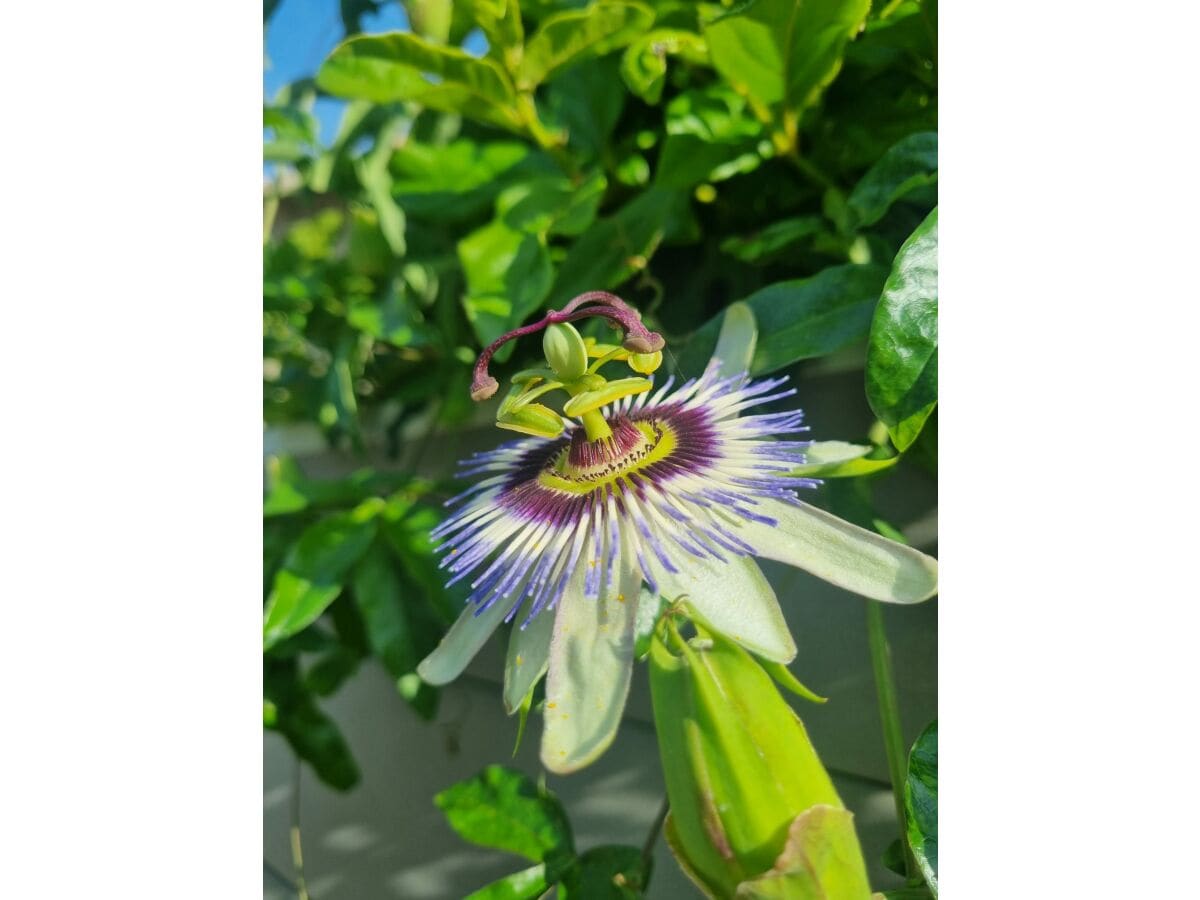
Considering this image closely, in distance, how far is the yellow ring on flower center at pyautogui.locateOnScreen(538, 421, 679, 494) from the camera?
0.61 metres

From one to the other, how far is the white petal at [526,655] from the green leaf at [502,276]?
0.22 meters

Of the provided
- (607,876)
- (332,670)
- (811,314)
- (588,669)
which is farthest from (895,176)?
(332,670)

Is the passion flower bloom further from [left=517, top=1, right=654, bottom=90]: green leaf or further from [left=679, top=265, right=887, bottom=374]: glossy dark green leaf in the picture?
[left=517, top=1, right=654, bottom=90]: green leaf

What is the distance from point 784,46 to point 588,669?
0.40 m

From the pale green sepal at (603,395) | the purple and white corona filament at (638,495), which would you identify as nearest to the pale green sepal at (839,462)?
the purple and white corona filament at (638,495)

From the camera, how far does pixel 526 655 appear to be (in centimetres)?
59

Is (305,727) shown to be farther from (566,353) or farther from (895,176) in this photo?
(895,176)

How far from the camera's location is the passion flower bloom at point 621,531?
1.79ft

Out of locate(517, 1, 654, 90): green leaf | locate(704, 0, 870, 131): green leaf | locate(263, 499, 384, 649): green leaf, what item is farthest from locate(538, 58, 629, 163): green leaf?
locate(263, 499, 384, 649): green leaf

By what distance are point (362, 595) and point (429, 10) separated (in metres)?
0.49

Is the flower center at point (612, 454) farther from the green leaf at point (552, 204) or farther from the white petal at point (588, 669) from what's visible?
the green leaf at point (552, 204)
